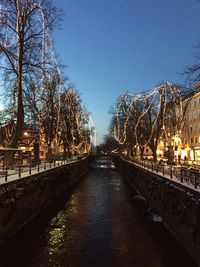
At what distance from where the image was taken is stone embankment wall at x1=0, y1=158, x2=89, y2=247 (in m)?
24.7

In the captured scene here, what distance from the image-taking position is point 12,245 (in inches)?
937

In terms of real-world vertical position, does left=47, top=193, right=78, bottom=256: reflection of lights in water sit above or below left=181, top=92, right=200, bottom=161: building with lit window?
below

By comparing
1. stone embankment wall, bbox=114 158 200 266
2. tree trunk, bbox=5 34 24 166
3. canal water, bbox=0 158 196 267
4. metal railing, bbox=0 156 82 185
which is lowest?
canal water, bbox=0 158 196 267

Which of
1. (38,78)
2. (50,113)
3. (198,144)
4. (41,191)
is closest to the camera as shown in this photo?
(41,191)

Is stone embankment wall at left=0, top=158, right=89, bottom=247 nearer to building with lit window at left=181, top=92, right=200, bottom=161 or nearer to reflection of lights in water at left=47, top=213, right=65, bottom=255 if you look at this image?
reflection of lights in water at left=47, top=213, right=65, bottom=255

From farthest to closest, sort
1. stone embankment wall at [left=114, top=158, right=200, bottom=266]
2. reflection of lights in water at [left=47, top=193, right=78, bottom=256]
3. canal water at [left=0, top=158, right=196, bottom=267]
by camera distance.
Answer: reflection of lights in water at [left=47, top=193, right=78, bottom=256] < canal water at [left=0, top=158, right=196, bottom=267] < stone embankment wall at [left=114, top=158, right=200, bottom=266]

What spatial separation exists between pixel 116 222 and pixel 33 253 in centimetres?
986

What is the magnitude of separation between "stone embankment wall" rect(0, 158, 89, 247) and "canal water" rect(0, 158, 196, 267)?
0.66 metres

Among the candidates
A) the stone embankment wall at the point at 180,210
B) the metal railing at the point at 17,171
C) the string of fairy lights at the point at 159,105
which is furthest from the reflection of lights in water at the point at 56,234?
the string of fairy lights at the point at 159,105

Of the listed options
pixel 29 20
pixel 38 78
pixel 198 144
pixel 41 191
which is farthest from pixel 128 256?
pixel 198 144

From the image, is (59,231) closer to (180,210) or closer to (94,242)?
(94,242)

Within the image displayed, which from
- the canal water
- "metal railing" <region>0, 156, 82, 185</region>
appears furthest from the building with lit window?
the canal water

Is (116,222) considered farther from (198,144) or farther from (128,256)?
(198,144)

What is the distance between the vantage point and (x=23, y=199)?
1164 inches
